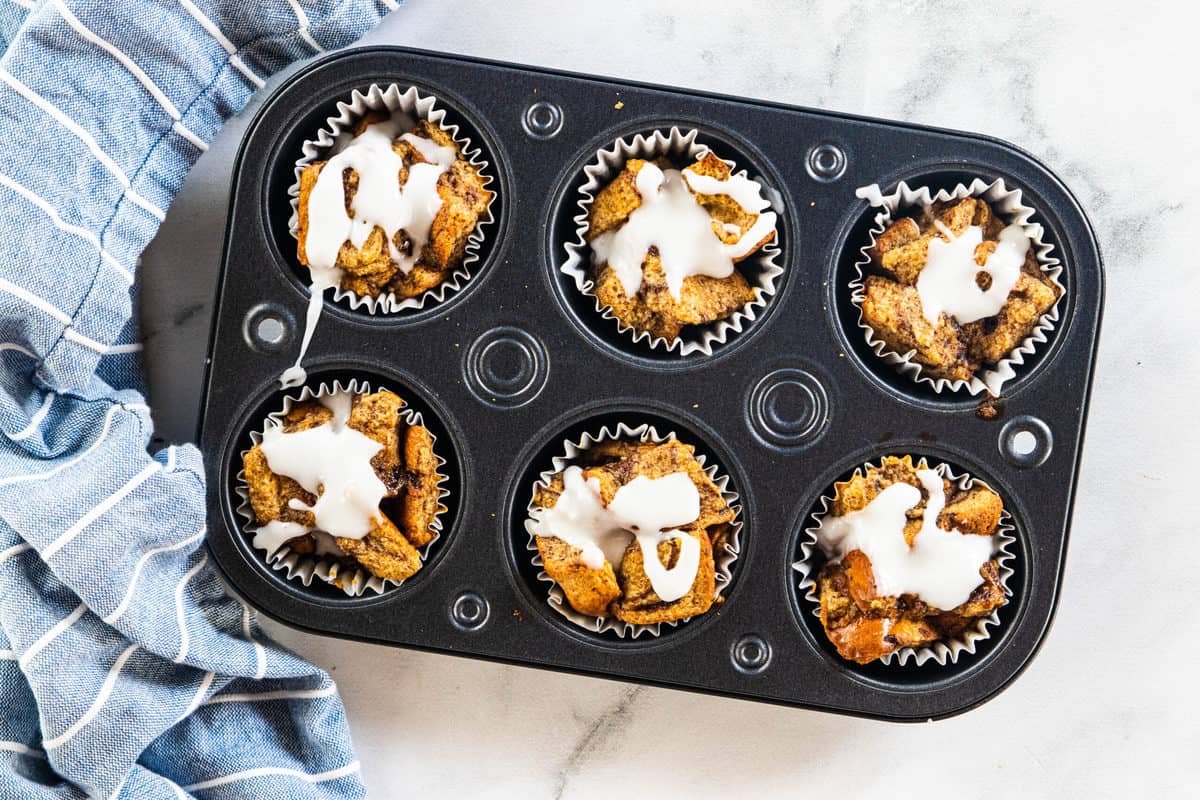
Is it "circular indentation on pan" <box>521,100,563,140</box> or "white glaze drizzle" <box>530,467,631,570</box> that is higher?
"circular indentation on pan" <box>521,100,563,140</box>

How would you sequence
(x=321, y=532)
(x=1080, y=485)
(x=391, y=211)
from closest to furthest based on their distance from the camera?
(x=391, y=211) → (x=321, y=532) → (x=1080, y=485)

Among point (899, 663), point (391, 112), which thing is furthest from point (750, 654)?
point (391, 112)

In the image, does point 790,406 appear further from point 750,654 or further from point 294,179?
point 294,179

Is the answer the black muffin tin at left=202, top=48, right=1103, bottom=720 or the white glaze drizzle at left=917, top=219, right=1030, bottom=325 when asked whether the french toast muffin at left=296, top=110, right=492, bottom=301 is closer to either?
the black muffin tin at left=202, top=48, right=1103, bottom=720

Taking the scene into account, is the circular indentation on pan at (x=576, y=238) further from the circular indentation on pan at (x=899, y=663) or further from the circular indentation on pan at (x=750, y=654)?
the circular indentation on pan at (x=750, y=654)

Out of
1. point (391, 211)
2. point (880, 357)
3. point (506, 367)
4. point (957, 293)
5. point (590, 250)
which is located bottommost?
point (506, 367)

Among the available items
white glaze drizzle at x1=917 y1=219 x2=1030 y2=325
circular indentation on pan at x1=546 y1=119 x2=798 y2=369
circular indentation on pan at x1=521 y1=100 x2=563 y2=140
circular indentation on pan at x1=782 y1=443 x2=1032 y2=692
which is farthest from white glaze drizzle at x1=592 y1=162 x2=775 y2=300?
circular indentation on pan at x1=782 y1=443 x2=1032 y2=692
